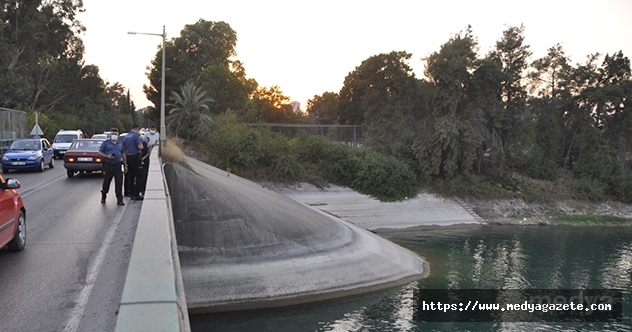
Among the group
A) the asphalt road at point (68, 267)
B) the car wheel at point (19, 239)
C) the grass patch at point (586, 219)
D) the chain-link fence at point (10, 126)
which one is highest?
the chain-link fence at point (10, 126)

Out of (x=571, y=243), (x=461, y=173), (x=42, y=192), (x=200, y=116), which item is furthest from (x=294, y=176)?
(x=42, y=192)

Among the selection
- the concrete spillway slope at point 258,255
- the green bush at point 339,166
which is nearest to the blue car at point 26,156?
the concrete spillway slope at point 258,255

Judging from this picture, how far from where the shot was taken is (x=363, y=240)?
860 inches

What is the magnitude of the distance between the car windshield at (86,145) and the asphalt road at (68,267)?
764 cm

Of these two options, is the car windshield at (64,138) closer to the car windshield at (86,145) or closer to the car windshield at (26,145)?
the car windshield at (26,145)

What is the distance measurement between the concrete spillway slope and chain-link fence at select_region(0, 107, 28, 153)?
17658 mm

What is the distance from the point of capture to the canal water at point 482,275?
15406mm

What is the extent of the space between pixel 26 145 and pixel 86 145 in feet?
20.0

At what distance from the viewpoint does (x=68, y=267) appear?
8.79 meters

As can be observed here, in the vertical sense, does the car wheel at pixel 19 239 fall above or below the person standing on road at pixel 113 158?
below

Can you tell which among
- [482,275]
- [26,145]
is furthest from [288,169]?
[482,275]

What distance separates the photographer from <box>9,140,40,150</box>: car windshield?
89.0ft

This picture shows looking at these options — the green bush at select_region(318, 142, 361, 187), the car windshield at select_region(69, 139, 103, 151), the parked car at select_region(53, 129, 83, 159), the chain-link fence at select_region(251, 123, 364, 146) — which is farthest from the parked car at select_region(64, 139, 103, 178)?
the chain-link fence at select_region(251, 123, 364, 146)

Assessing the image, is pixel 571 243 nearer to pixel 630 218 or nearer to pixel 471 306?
pixel 630 218
